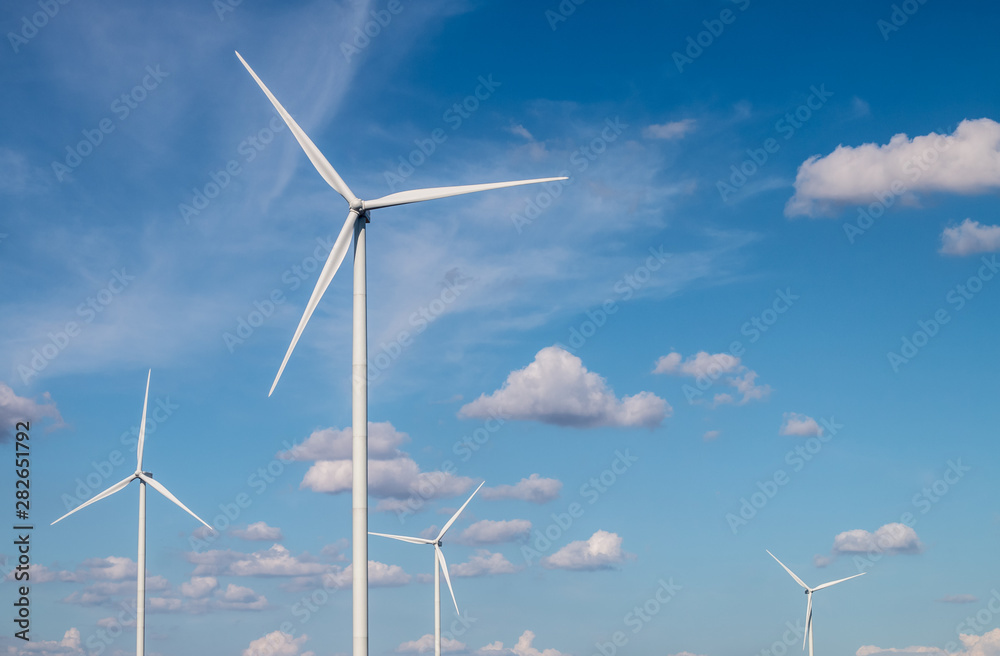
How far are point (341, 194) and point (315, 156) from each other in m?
3.62

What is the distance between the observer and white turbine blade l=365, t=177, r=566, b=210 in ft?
168

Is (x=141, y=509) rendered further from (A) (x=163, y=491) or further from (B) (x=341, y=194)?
(B) (x=341, y=194)

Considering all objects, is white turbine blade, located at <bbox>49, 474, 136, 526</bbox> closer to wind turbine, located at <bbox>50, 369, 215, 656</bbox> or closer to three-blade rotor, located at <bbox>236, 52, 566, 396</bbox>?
wind turbine, located at <bbox>50, 369, 215, 656</bbox>

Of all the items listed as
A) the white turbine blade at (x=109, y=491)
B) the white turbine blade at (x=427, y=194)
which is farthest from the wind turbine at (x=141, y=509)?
the white turbine blade at (x=427, y=194)

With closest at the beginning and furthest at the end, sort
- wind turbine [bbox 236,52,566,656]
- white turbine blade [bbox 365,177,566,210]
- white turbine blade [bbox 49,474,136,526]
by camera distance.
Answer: wind turbine [bbox 236,52,566,656] < white turbine blade [bbox 365,177,566,210] < white turbine blade [bbox 49,474,136,526]

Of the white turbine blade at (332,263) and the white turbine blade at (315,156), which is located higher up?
the white turbine blade at (315,156)

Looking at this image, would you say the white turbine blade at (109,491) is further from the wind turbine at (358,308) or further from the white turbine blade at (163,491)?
the wind turbine at (358,308)

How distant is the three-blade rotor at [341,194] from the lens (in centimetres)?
5047

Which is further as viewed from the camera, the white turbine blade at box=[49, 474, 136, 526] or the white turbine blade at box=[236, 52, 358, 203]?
the white turbine blade at box=[49, 474, 136, 526]

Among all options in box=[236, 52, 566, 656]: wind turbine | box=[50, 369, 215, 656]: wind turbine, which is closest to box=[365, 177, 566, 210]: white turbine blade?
box=[236, 52, 566, 656]: wind turbine

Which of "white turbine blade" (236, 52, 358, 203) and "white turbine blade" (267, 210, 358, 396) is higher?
"white turbine blade" (236, 52, 358, 203)

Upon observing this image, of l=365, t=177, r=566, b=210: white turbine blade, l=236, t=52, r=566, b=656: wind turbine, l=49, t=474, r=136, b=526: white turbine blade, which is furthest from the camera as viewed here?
l=49, t=474, r=136, b=526: white turbine blade

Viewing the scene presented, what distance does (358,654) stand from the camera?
44.1 m

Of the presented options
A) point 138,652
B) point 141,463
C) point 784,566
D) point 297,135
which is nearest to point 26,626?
point 138,652
